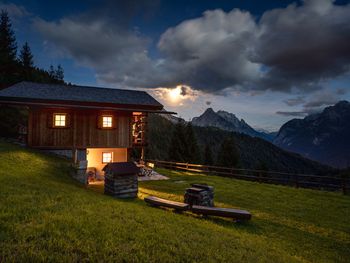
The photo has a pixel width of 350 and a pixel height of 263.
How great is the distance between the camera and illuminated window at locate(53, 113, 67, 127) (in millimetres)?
20016

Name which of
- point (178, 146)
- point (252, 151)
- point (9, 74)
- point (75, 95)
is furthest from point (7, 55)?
point (252, 151)

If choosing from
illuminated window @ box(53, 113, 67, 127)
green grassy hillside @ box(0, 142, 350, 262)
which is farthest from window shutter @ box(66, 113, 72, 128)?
green grassy hillside @ box(0, 142, 350, 262)

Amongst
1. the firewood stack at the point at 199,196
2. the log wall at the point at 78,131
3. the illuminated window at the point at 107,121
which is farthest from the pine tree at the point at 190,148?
the firewood stack at the point at 199,196

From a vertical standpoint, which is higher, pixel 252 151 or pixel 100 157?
pixel 100 157

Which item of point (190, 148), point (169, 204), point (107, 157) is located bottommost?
point (169, 204)

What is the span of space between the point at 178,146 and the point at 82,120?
76.3 ft

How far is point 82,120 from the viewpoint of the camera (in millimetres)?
20922

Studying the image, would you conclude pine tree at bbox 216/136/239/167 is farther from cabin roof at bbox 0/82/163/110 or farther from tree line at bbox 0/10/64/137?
tree line at bbox 0/10/64/137

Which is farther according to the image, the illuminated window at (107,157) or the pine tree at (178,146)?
the pine tree at (178,146)

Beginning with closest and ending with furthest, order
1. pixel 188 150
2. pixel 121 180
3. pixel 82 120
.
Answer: pixel 121 180 < pixel 82 120 < pixel 188 150

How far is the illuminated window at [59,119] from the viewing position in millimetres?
20016

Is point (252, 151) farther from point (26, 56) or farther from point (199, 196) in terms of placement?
point (199, 196)

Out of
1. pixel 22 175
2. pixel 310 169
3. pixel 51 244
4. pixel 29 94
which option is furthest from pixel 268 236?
pixel 310 169

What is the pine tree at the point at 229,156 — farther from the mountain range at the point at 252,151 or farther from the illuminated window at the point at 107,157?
the mountain range at the point at 252,151
